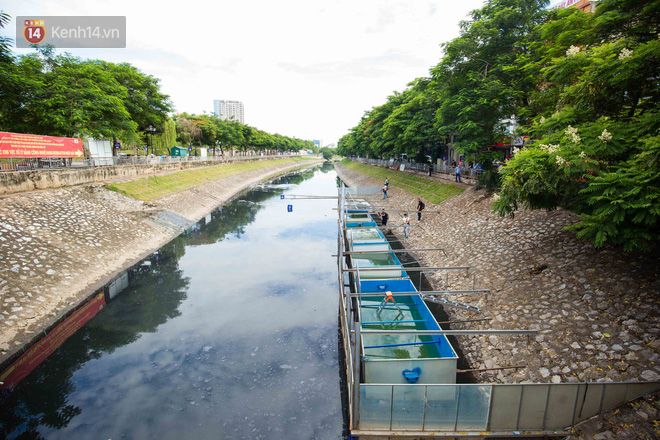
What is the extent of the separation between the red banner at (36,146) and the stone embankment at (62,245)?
120 inches

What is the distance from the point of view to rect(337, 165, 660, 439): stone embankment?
9484mm

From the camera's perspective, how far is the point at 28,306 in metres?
15.2

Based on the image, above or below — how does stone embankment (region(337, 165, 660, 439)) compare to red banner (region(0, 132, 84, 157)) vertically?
below

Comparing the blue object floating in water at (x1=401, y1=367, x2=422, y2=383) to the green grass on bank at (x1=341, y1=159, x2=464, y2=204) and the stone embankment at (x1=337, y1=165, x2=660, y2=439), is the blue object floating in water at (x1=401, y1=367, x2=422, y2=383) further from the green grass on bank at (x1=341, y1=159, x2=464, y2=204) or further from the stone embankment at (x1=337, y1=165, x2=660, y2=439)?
the green grass on bank at (x1=341, y1=159, x2=464, y2=204)

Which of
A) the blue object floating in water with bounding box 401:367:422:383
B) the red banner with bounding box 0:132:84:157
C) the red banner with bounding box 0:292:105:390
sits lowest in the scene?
the red banner with bounding box 0:292:105:390

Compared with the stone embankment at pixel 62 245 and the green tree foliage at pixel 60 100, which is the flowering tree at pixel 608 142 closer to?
the stone embankment at pixel 62 245

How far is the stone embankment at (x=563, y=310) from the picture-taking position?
9.48m

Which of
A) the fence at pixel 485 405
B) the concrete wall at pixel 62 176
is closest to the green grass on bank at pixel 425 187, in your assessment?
the fence at pixel 485 405

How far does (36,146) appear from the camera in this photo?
25766 millimetres

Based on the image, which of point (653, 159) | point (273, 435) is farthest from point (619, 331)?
point (273, 435)

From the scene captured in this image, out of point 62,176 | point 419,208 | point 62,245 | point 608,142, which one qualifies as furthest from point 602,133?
point 62,176

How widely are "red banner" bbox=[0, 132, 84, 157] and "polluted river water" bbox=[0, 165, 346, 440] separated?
1235 cm

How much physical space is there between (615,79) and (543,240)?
27.8 feet

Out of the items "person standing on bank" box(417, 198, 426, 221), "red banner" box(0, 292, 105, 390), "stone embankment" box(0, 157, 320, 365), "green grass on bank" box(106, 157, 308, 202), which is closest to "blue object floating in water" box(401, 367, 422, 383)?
"red banner" box(0, 292, 105, 390)
